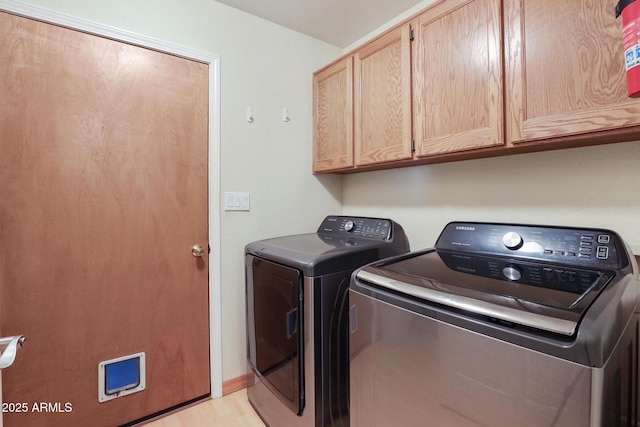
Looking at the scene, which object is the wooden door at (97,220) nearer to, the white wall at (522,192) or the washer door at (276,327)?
the washer door at (276,327)

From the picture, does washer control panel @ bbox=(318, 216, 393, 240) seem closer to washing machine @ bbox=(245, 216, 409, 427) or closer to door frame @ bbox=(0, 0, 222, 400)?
washing machine @ bbox=(245, 216, 409, 427)

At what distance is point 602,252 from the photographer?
0.99 metres

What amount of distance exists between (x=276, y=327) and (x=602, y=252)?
4.47 feet

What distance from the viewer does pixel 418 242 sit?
1.81 metres

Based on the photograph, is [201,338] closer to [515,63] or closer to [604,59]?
[515,63]

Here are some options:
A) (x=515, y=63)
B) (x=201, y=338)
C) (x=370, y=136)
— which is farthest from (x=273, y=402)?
(x=515, y=63)

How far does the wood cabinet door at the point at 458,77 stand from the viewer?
1148 mm

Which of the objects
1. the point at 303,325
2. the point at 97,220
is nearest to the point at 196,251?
the point at 97,220

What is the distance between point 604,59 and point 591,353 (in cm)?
91

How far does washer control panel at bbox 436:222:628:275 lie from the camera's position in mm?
989

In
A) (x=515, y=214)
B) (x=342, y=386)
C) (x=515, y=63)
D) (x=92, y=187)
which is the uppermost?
(x=515, y=63)

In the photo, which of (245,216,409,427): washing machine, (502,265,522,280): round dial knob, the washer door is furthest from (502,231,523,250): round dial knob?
the washer door

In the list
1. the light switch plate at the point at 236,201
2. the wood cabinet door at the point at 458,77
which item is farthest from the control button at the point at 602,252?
the light switch plate at the point at 236,201

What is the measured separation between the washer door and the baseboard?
27cm
